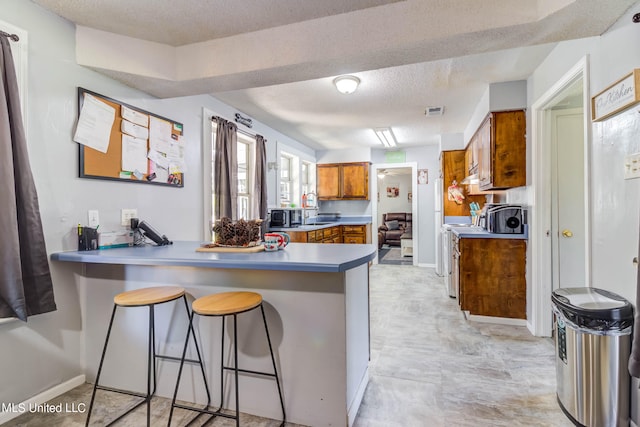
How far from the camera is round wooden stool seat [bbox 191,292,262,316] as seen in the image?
4.58 ft

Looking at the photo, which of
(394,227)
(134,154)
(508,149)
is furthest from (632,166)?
(394,227)

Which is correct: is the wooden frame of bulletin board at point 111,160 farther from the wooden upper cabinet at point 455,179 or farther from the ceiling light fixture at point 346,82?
the wooden upper cabinet at point 455,179

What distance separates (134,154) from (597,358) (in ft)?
10.5

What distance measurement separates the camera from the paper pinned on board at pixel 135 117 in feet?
7.39

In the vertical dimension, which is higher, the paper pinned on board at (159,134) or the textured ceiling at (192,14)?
the textured ceiling at (192,14)

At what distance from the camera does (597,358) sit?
1529 millimetres

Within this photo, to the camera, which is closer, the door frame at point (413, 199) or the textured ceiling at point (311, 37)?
the textured ceiling at point (311, 37)

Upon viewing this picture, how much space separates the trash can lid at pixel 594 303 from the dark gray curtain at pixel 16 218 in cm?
296

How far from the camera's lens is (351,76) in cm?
278

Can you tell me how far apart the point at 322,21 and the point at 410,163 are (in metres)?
4.73

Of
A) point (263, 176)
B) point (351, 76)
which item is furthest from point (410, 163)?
point (351, 76)

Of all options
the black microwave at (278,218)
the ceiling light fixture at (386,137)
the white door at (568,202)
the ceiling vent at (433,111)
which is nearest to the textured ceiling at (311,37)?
the white door at (568,202)

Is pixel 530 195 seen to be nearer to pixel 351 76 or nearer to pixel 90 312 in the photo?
pixel 351 76

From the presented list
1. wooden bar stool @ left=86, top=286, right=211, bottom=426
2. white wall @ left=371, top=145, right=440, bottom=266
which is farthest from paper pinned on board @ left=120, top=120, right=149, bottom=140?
white wall @ left=371, top=145, right=440, bottom=266
